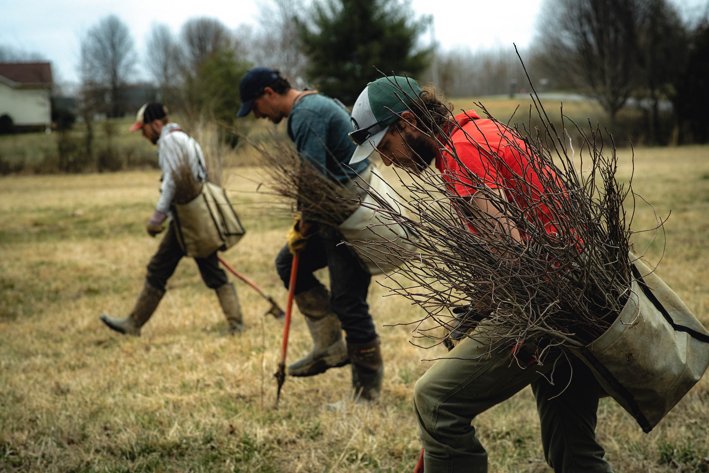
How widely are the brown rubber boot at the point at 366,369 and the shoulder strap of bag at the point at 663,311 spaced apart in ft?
7.29

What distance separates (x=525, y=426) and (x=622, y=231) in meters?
2.03

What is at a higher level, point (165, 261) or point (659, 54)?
point (659, 54)

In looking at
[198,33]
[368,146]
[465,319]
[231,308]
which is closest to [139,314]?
[231,308]

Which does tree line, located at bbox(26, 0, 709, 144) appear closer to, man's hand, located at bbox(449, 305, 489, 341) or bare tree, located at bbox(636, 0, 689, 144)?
bare tree, located at bbox(636, 0, 689, 144)

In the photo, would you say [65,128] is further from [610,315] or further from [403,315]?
[610,315]

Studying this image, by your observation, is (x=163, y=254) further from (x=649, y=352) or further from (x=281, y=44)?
(x=281, y=44)

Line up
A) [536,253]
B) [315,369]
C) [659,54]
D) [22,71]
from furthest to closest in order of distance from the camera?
[22,71] < [659,54] < [315,369] < [536,253]

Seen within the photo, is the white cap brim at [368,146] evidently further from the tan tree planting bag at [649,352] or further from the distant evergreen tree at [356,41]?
the distant evergreen tree at [356,41]

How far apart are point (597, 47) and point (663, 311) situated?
1695 inches

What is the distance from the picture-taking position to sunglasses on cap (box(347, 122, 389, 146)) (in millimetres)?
2807

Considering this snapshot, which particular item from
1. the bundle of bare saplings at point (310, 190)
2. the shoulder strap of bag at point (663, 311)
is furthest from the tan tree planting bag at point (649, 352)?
the bundle of bare saplings at point (310, 190)

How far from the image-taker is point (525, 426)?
4023mm

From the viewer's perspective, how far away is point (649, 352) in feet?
7.37

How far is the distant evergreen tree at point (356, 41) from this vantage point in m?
31.9
